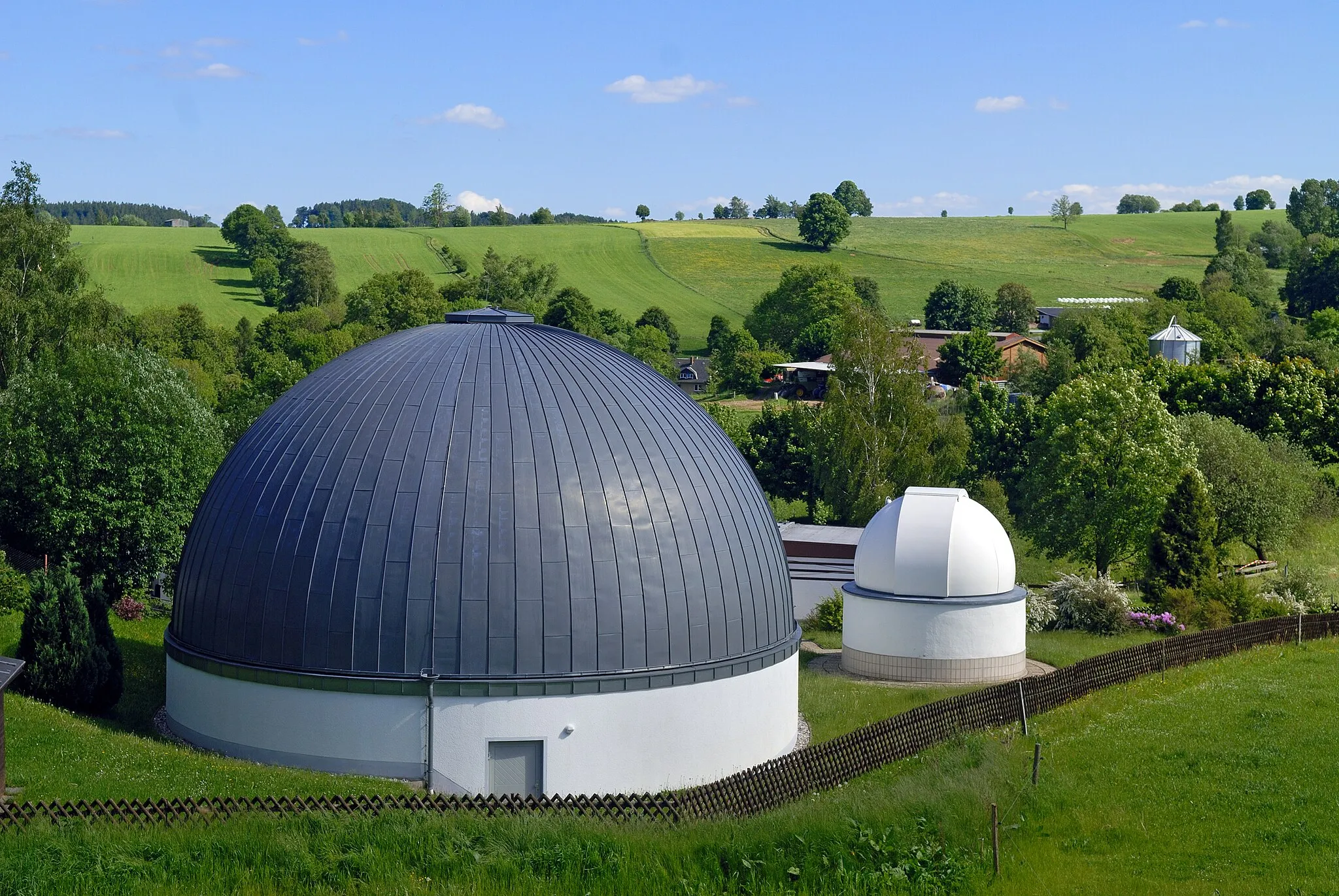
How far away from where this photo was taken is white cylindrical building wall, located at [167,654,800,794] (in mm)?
25172

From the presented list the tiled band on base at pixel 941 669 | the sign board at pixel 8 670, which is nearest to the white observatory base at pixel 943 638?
the tiled band on base at pixel 941 669

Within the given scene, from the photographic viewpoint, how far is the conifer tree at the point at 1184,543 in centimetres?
5000

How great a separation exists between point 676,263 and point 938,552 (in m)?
145

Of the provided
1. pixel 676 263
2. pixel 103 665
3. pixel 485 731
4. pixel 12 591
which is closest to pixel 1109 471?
pixel 485 731

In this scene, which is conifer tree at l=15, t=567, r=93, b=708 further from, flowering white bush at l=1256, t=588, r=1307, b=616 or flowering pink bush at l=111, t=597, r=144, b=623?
flowering white bush at l=1256, t=588, r=1307, b=616

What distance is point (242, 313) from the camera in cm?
13900

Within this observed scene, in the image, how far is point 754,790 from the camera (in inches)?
891

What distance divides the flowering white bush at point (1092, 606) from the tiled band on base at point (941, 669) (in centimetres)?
869

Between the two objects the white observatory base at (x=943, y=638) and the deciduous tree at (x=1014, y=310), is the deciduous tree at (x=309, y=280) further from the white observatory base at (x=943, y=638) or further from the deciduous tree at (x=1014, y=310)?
the white observatory base at (x=943, y=638)

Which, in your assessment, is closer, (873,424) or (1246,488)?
(1246,488)

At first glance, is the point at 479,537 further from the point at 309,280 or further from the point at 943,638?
the point at 309,280

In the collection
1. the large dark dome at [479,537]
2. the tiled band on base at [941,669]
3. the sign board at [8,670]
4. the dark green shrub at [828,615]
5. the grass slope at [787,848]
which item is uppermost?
the large dark dome at [479,537]

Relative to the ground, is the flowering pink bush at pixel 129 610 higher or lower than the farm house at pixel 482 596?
lower

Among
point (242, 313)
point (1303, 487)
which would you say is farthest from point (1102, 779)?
point (242, 313)
